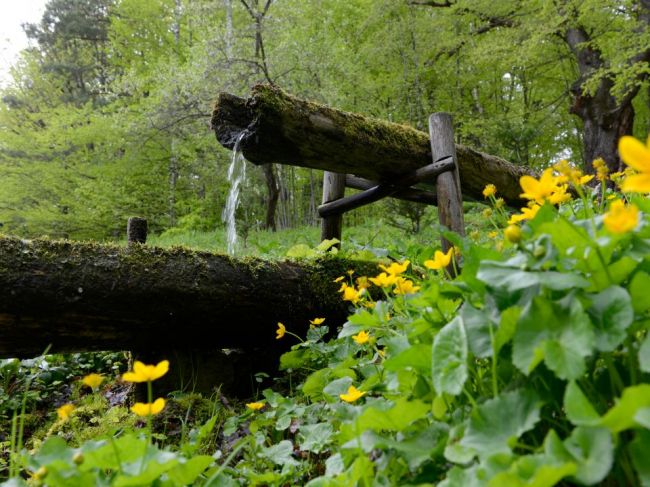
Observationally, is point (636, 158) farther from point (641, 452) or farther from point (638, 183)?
point (641, 452)

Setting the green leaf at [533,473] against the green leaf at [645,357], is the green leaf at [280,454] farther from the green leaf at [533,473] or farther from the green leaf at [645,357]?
the green leaf at [645,357]

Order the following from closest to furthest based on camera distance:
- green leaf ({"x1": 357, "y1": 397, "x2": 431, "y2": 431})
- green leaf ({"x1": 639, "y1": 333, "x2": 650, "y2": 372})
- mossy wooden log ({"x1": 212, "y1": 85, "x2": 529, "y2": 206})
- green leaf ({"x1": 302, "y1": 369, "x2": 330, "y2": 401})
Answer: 1. green leaf ({"x1": 639, "y1": 333, "x2": 650, "y2": 372})
2. green leaf ({"x1": 357, "y1": 397, "x2": 431, "y2": 431})
3. green leaf ({"x1": 302, "y1": 369, "x2": 330, "y2": 401})
4. mossy wooden log ({"x1": 212, "y1": 85, "x2": 529, "y2": 206})

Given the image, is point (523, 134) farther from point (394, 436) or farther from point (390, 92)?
point (394, 436)

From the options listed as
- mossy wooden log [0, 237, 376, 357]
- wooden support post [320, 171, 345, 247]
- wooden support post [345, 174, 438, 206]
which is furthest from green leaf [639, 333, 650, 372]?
wooden support post [320, 171, 345, 247]

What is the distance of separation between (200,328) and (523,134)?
8.95 metres

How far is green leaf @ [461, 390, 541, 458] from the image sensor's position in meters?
0.71

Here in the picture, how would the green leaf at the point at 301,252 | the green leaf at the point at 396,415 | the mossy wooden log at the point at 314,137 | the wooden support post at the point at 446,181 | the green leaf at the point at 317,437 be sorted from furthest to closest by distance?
the wooden support post at the point at 446,181, the green leaf at the point at 301,252, the mossy wooden log at the point at 314,137, the green leaf at the point at 317,437, the green leaf at the point at 396,415

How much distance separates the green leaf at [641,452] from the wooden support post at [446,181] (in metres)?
2.72

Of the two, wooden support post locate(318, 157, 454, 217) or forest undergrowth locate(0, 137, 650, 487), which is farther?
wooden support post locate(318, 157, 454, 217)

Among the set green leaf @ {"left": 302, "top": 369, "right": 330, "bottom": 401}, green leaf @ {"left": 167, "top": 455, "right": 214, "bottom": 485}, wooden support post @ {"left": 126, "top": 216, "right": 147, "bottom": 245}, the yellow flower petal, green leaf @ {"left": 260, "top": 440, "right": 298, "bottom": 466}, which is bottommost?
green leaf @ {"left": 260, "top": 440, "right": 298, "bottom": 466}

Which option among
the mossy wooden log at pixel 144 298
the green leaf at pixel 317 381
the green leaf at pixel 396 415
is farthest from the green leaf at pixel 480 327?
the mossy wooden log at pixel 144 298

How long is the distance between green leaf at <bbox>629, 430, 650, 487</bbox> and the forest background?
20.5ft

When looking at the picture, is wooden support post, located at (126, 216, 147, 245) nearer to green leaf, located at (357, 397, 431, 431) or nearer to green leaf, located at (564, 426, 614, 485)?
green leaf, located at (357, 397, 431, 431)

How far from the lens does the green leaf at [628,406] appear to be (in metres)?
0.54
